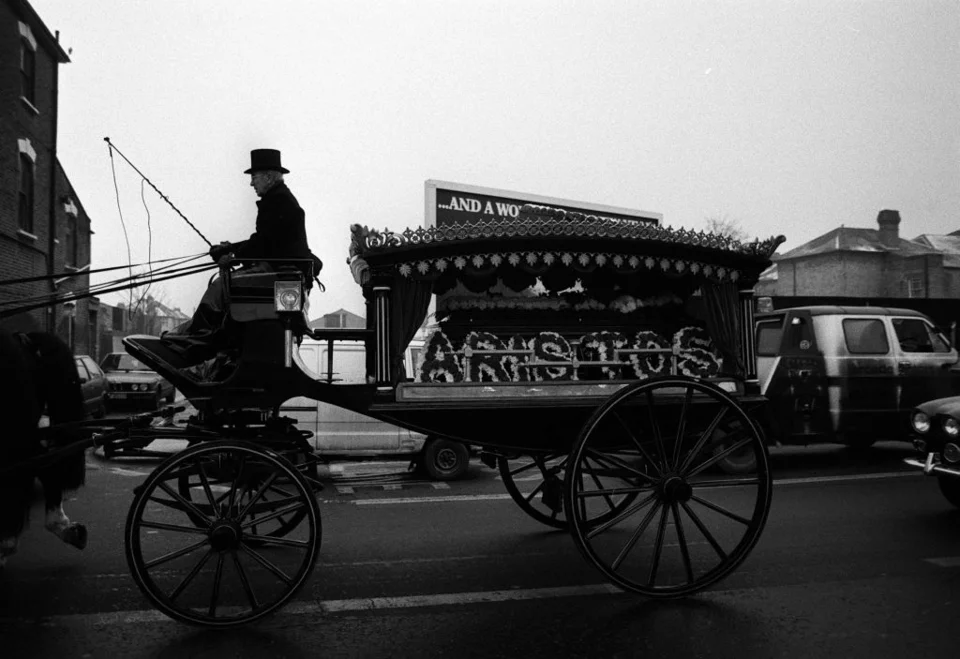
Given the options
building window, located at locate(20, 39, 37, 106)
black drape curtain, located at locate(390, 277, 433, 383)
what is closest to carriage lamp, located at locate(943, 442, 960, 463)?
black drape curtain, located at locate(390, 277, 433, 383)

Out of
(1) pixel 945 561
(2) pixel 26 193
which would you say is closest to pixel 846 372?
(1) pixel 945 561

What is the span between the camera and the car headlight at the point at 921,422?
6742 mm

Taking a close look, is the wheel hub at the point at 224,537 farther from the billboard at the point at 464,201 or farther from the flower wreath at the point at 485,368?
the billboard at the point at 464,201

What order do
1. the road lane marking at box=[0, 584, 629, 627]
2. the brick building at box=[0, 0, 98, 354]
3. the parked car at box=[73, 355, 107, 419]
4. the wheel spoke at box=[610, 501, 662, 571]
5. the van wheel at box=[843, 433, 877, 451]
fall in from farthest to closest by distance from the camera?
the brick building at box=[0, 0, 98, 354], the parked car at box=[73, 355, 107, 419], the van wheel at box=[843, 433, 877, 451], the wheel spoke at box=[610, 501, 662, 571], the road lane marking at box=[0, 584, 629, 627]

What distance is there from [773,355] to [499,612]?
22.2 ft

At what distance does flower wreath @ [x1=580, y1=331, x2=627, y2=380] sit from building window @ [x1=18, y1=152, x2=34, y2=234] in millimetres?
16683

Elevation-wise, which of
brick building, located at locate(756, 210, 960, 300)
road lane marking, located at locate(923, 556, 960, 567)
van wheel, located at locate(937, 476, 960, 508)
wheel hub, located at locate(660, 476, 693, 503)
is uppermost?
brick building, located at locate(756, 210, 960, 300)

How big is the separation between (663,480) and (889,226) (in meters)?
47.9

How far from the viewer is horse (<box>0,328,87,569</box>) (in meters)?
4.17

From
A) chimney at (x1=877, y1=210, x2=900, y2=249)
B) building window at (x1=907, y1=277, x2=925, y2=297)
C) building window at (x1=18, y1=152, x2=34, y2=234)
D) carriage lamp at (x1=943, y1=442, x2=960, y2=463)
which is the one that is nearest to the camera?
carriage lamp at (x1=943, y1=442, x2=960, y2=463)

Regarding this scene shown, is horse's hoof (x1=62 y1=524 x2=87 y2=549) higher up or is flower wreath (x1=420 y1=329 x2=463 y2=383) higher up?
flower wreath (x1=420 y1=329 x2=463 y2=383)

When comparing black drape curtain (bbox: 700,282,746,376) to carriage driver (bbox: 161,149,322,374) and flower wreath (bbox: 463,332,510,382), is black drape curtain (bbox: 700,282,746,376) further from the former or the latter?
carriage driver (bbox: 161,149,322,374)

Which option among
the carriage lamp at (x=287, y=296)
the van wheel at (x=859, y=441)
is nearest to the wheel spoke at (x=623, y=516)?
the carriage lamp at (x=287, y=296)

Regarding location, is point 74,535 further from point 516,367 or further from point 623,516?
point 623,516
